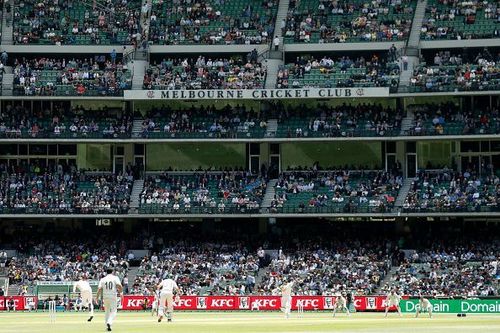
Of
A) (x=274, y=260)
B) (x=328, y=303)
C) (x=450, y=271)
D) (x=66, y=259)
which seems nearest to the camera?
(x=328, y=303)

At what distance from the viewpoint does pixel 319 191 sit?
8844 cm

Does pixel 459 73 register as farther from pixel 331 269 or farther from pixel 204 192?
pixel 204 192

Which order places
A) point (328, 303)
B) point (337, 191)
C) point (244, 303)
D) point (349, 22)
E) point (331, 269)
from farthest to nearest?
point (349, 22), point (337, 191), point (331, 269), point (244, 303), point (328, 303)

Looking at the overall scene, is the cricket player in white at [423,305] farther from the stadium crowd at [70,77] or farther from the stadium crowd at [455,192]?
the stadium crowd at [70,77]

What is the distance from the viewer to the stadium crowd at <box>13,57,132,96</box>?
298 feet

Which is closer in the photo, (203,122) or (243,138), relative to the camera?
(243,138)

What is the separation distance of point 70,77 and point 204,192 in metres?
13.6

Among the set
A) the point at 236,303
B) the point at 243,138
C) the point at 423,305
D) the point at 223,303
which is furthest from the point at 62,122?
the point at 423,305

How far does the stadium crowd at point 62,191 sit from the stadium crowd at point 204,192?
211 centimetres

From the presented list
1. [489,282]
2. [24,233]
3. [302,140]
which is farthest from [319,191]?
[24,233]

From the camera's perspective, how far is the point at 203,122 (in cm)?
9156

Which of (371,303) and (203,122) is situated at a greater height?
(203,122)

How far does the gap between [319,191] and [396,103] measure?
348 inches

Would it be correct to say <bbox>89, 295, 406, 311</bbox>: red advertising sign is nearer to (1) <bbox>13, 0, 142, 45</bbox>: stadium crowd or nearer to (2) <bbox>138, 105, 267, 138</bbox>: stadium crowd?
(2) <bbox>138, 105, 267, 138</bbox>: stadium crowd
